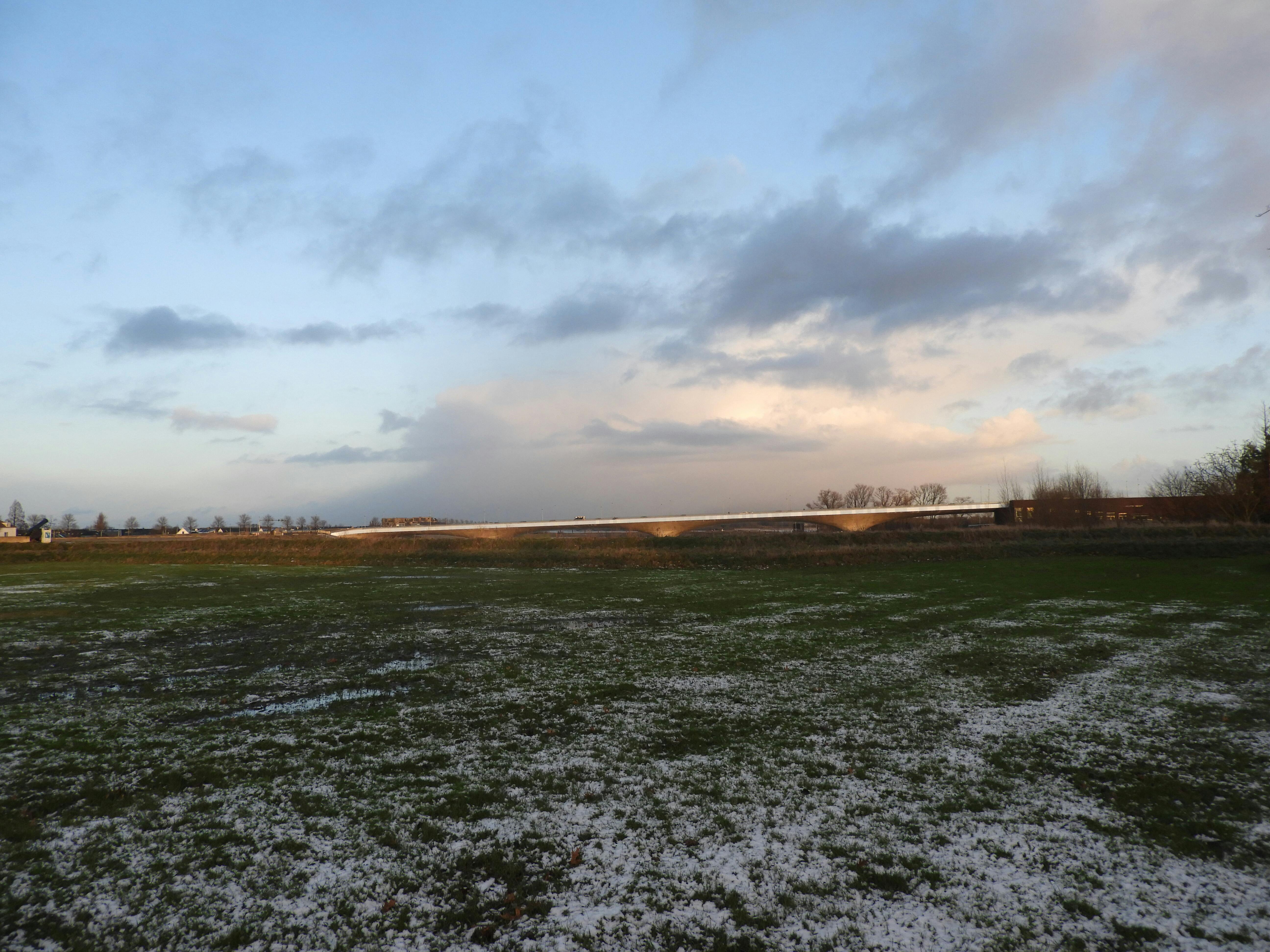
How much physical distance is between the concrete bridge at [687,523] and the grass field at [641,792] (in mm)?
112111

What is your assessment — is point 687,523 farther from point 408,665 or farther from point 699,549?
point 408,665

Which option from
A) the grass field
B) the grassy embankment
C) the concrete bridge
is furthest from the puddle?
the concrete bridge

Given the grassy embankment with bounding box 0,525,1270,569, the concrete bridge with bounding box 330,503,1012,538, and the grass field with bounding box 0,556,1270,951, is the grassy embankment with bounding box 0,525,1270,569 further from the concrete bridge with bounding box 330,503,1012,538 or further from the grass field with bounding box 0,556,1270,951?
the concrete bridge with bounding box 330,503,1012,538

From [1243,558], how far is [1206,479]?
2094 inches

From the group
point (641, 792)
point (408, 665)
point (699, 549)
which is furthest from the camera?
point (699, 549)

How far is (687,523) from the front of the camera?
438 feet

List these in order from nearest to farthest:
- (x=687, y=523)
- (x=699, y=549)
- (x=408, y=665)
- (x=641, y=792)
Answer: (x=641, y=792), (x=408, y=665), (x=699, y=549), (x=687, y=523)

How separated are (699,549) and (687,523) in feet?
271

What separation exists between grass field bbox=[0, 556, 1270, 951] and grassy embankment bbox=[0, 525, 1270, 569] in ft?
97.3

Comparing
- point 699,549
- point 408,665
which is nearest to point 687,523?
point 699,549

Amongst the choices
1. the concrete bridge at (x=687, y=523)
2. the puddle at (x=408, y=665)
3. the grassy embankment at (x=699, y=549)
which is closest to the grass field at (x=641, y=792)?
the puddle at (x=408, y=665)

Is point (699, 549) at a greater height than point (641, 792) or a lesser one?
lesser

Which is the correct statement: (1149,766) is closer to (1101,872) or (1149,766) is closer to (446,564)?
(1101,872)

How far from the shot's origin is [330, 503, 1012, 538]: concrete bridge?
131 metres
